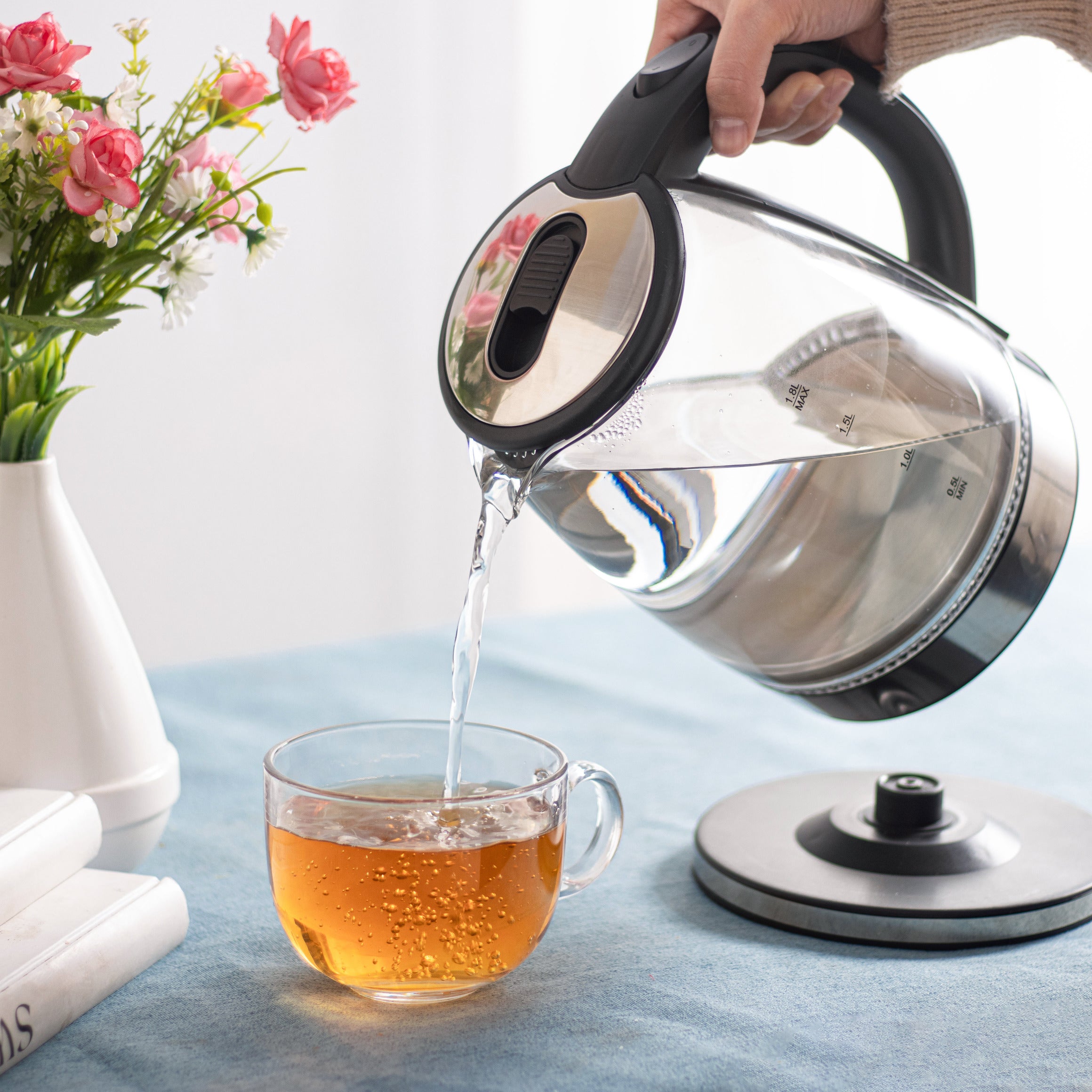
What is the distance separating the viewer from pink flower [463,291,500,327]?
0.52 meters

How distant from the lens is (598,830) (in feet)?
1.80

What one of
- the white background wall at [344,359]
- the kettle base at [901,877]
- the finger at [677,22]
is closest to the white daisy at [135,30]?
the finger at [677,22]

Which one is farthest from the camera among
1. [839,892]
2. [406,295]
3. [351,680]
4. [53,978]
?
[406,295]

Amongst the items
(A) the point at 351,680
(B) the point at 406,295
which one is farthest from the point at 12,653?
(B) the point at 406,295

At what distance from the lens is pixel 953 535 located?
0.59 metres

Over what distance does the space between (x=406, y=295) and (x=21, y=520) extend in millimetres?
1796

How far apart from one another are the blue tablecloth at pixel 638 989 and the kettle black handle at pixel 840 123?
0.32 metres

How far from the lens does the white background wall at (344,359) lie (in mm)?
2082

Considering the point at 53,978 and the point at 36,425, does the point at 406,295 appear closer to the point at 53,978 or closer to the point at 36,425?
the point at 36,425

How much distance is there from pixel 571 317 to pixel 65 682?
11.6 inches

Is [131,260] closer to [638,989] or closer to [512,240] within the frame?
[512,240]

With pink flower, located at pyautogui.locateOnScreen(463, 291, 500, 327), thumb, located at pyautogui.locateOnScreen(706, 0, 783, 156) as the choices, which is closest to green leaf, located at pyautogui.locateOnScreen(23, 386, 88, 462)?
pink flower, located at pyautogui.locateOnScreen(463, 291, 500, 327)

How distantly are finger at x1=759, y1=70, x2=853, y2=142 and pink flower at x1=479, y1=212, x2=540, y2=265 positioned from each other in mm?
201

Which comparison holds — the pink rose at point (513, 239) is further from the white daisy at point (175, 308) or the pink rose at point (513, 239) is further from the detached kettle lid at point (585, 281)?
the white daisy at point (175, 308)
